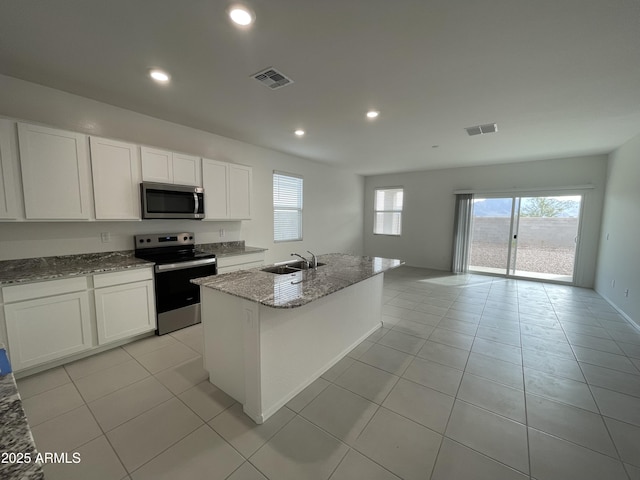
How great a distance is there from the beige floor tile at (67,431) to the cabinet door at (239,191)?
8.83 ft

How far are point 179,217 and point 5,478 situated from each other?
10.1 ft

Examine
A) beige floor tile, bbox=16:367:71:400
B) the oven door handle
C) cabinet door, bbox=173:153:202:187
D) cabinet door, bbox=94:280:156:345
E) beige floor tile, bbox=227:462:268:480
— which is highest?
cabinet door, bbox=173:153:202:187

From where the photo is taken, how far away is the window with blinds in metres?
5.08

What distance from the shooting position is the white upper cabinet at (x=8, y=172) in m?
2.17

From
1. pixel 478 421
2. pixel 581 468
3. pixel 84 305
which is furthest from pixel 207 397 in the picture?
pixel 581 468

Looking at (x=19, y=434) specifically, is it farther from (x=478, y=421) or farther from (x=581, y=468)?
(x=581, y=468)

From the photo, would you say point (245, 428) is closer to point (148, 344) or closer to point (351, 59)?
point (148, 344)

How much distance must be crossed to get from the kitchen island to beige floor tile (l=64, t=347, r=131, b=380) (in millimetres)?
1067

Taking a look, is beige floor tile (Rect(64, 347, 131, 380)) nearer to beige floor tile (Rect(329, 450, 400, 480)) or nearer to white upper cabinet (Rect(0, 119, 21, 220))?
white upper cabinet (Rect(0, 119, 21, 220))

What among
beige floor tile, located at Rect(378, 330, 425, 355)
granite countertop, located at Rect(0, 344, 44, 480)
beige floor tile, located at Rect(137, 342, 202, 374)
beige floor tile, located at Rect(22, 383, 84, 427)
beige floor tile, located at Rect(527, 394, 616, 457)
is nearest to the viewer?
granite countertop, located at Rect(0, 344, 44, 480)

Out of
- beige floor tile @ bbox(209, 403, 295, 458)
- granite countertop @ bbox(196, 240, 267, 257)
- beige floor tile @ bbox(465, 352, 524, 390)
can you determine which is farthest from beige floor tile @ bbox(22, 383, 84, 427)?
beige floor tile @ bbox(465, 352, 524, 390)

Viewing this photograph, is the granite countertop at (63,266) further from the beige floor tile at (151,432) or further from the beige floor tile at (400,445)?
the beige floor tile at (400,445)

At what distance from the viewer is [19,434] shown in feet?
2.08

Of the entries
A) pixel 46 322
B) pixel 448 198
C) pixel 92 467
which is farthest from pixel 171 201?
pixel 448 198
